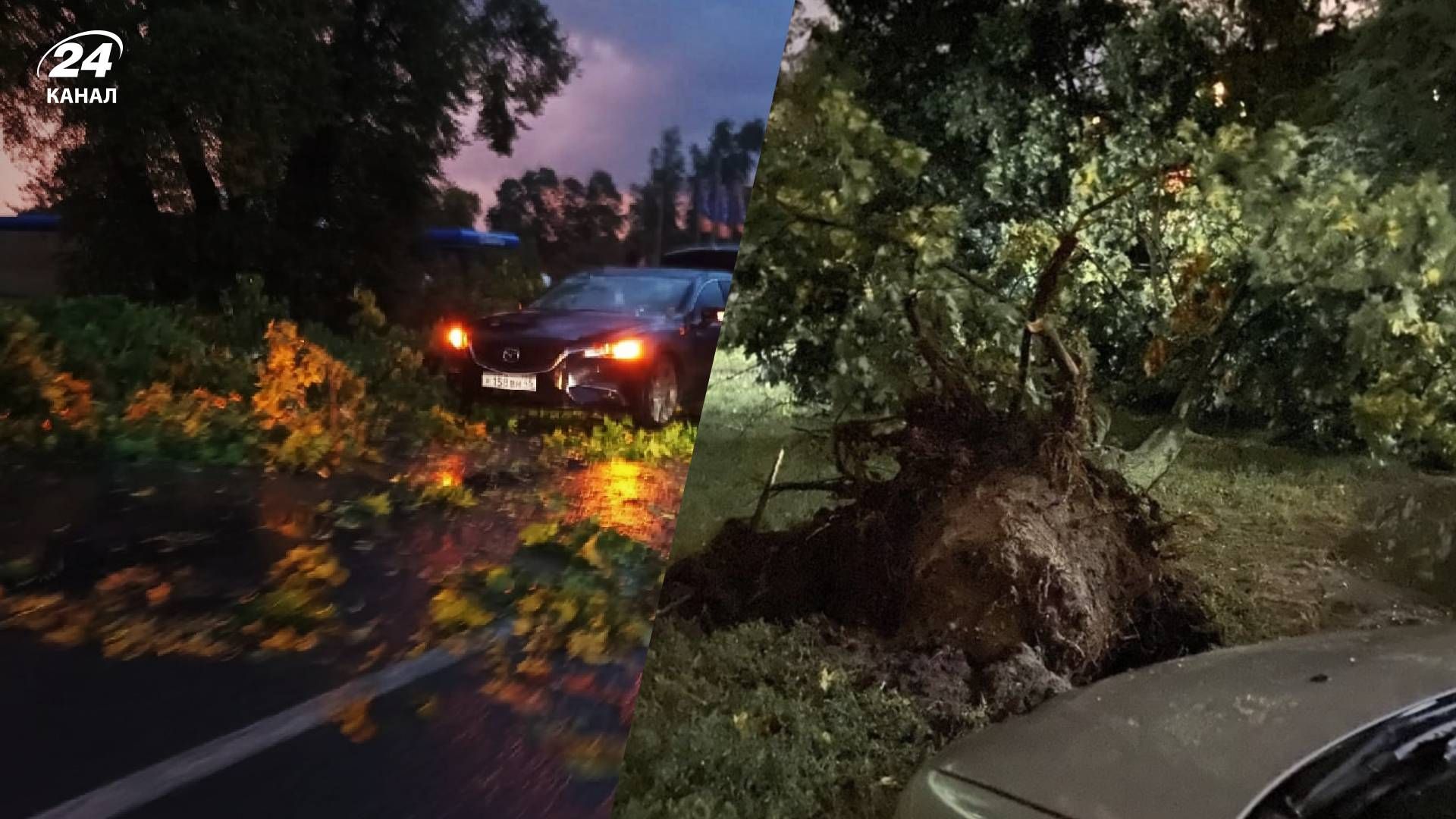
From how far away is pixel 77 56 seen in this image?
1.70 m

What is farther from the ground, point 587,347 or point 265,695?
point 587,347

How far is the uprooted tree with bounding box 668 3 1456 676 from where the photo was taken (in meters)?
3.02

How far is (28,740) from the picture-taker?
1543 mm

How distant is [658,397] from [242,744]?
97 centimetres

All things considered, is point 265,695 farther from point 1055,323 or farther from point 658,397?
point 1055,323

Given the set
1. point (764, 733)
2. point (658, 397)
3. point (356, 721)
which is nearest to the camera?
point (356, 721)

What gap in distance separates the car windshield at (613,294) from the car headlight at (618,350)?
61 mm

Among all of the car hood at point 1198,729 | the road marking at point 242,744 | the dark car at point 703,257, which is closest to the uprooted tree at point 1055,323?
the car hood at point 1198,729

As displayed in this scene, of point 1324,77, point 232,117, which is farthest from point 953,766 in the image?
point 1324,77

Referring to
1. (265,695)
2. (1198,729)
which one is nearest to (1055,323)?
(1198,729)

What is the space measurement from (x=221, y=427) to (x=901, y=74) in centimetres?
227

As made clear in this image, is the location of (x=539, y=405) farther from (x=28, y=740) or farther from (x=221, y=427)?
(x=28, y=740)

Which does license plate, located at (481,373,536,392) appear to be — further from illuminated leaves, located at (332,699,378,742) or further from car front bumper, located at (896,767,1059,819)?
car front bumper, located at (896,767,1059,819)

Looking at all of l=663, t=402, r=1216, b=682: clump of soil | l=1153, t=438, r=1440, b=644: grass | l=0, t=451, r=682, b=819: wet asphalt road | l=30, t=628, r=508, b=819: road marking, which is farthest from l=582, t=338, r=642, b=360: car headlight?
l=1153, t=438, r=1440, b=644: grass
